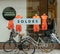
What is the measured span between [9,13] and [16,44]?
1.92 metres

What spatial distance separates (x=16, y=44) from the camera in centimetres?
1461

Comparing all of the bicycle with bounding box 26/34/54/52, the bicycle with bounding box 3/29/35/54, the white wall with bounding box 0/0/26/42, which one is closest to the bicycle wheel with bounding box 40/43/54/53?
the bicycle with bounding box 26/34/54/52

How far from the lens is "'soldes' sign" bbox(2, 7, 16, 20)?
15.5m

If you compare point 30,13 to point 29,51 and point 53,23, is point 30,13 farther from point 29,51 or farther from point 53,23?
point 29,51

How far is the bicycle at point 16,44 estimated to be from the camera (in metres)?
13.7

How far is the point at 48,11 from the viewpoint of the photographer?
1557 cm

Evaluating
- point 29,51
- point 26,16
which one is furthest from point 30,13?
point 29,51

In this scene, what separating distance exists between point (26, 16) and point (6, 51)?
88.6 inches

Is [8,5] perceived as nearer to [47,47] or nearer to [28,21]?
[28,21]

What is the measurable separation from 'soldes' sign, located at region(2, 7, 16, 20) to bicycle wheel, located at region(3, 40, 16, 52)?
1.48 m

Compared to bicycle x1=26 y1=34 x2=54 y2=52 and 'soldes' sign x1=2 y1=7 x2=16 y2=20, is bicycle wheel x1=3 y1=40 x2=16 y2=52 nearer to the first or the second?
bicycle x1=26 y1=34 x2=54 y2=52

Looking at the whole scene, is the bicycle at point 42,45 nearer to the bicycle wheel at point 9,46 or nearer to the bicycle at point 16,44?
the bicycle at point 16,44

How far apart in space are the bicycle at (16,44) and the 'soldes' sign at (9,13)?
85 cm

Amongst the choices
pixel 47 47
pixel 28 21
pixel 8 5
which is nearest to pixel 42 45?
pixel 47 47
